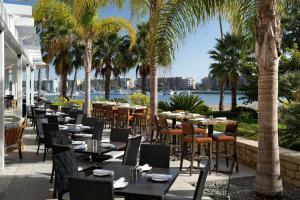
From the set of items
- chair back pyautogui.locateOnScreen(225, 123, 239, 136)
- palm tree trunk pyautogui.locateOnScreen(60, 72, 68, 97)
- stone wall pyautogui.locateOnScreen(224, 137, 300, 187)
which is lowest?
stone wall pyautogui.locateOnScreen(224, 137, 300, 187)

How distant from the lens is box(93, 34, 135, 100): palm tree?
30.6 meters

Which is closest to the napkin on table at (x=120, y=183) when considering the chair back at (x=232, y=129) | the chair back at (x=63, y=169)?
the chair back at (x=63, y=169)

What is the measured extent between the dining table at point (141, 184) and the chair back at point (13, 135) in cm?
448

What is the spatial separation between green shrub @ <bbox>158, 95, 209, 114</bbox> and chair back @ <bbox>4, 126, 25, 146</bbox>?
35.2 ft

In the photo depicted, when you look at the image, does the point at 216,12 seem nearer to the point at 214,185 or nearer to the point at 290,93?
the point at 214,185

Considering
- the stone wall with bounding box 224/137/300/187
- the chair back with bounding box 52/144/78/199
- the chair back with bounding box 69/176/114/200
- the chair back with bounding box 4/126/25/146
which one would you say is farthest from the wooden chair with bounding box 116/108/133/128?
the chair back with bounding box 69/176/114/200

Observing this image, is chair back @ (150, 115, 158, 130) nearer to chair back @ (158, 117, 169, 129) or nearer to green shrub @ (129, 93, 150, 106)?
chair back @ (158, 117, 169, 129)

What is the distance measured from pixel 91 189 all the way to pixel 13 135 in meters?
5.91

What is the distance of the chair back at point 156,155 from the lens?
5.82m

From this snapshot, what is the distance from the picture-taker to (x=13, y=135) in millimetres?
8961

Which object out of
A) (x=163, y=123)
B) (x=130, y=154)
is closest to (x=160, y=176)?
(x=130, y=154)

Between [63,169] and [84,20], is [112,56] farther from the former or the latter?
[63,169]

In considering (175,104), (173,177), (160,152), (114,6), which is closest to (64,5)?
(114,6)

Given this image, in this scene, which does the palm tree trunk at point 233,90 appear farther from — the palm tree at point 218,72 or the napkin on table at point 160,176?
the napkin on table at point 160,176
